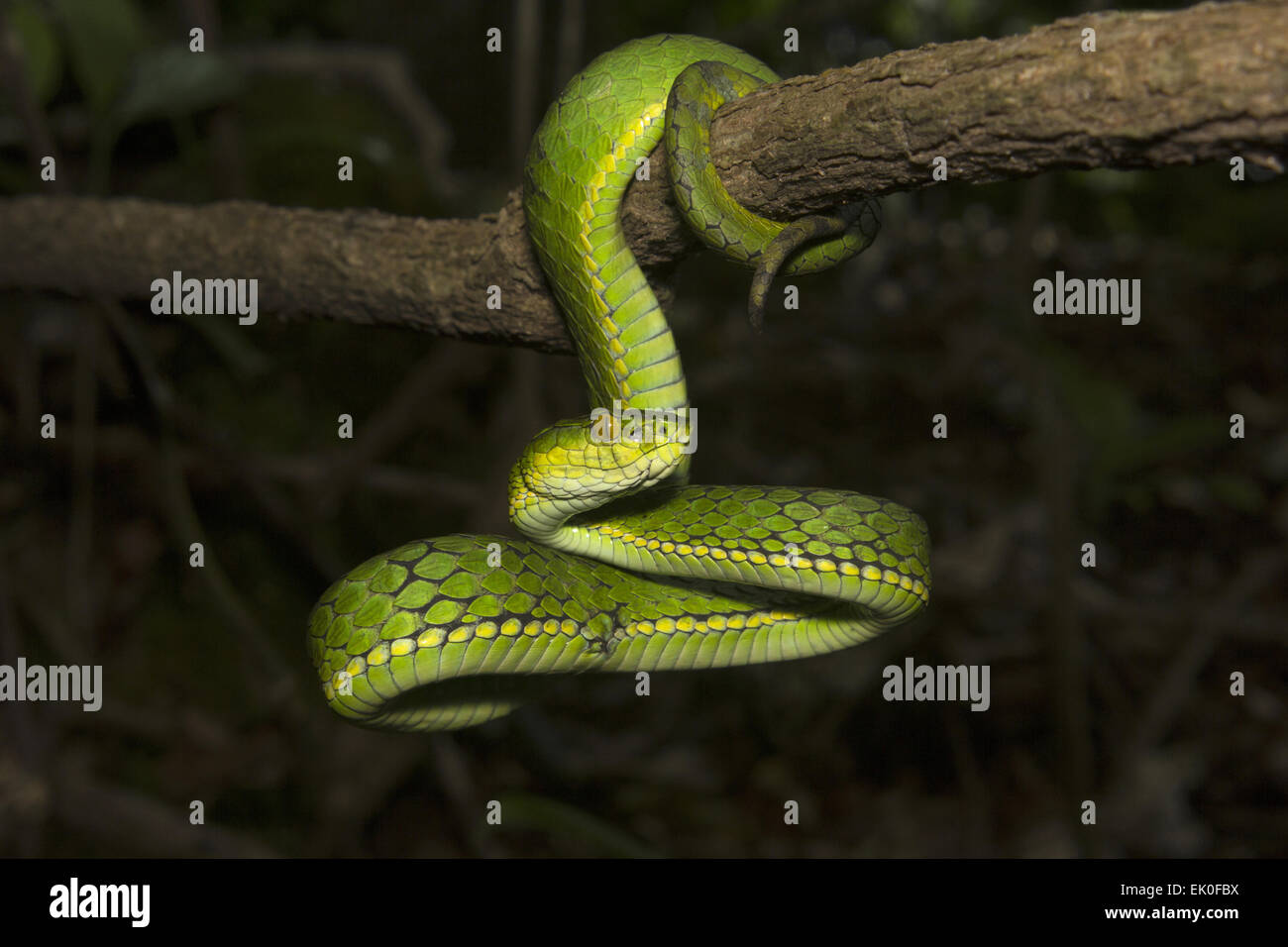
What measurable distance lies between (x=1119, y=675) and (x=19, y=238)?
571 cm

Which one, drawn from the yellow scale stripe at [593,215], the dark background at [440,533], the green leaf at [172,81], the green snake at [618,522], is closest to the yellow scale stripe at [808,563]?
the green snake at [618,522]

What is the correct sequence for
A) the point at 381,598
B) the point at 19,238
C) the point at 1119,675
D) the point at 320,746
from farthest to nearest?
the point at 1119,675 → the point at 320,746 → the point at 19,238 → the point at 381,598

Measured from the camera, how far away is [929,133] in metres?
1.37

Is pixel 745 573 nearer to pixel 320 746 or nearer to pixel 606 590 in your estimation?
pixel 606 590

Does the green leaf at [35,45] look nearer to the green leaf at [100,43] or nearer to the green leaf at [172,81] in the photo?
the green leaf at [100,43]

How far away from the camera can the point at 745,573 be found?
6.35 ft

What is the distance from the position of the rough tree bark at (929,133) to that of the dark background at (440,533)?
1969mm

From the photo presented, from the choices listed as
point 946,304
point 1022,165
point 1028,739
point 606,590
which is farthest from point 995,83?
point 946,304

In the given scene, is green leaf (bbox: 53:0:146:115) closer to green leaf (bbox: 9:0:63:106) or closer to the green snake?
green leaf (bbox: 9:0:63:106)

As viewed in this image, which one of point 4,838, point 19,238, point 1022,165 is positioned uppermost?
point 19,238

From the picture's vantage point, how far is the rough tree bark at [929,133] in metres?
1.15

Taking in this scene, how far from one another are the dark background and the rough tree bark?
1.97m

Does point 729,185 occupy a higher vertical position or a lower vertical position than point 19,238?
lower

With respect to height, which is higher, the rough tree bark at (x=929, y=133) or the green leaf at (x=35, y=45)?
the green leaf at (x=35, y=45)
